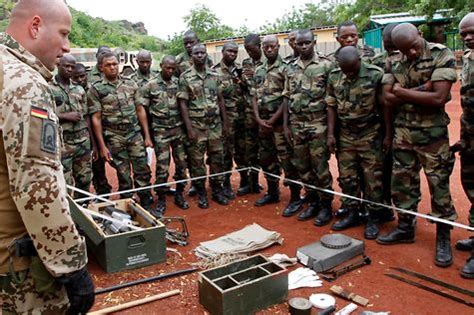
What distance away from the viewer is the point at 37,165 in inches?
70.7

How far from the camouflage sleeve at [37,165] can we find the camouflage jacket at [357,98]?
3617 millimetres

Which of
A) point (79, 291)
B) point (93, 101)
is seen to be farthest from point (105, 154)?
→ point (79, 291)

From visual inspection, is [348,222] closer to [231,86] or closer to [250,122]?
[250,122]

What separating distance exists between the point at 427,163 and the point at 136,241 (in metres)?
2.97

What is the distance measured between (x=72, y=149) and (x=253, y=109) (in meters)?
2.46

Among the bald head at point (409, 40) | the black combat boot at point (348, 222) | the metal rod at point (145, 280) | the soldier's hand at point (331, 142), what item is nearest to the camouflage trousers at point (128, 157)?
the metal rod at point (145, 280)

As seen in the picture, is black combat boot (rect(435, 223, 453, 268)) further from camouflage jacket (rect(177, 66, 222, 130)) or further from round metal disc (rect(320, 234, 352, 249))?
camouflage jacket (rect(177, 66, 222, 130))

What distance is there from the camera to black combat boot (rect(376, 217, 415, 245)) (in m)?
4.75

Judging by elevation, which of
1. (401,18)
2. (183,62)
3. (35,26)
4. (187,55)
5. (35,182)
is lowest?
(35,182)

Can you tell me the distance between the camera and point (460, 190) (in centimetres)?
635

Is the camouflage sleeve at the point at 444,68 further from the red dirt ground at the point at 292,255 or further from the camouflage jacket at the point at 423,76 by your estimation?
the red dirt ground at the point at 292,255

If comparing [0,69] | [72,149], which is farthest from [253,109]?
[0,69]

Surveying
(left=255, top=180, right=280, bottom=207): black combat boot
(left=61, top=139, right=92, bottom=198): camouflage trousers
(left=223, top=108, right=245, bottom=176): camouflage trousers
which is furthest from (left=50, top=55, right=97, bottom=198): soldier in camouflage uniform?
(left=255, top=180, right=280, bottom=207): black combat boot

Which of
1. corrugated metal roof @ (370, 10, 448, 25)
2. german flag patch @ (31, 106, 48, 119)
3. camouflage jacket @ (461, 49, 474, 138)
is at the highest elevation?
corrugated metal roof @ (370, 10, 448, 25)
